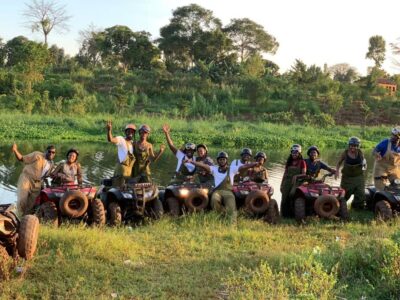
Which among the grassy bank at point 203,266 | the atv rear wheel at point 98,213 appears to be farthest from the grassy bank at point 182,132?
the grassy bank at point 203,266

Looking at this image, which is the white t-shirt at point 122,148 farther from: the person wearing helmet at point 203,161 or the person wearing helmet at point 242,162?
the person wearing helmet at point 242,162

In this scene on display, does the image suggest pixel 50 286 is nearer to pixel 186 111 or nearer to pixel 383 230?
pixel 383 230

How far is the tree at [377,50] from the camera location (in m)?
54.6

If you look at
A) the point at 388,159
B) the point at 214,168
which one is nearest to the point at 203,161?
the point at 214,168

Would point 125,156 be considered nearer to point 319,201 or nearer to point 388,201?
point 319,201

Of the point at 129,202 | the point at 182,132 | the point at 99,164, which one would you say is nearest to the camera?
the point at 129,202

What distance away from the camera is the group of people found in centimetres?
842

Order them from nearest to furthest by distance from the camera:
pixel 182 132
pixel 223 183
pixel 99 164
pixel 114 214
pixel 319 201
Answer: pixel 114 214
pixel 319 201
pixel 223 183
pixel 99 164
pixel 182 132

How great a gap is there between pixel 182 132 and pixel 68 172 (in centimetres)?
1830

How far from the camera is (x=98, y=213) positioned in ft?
25.6

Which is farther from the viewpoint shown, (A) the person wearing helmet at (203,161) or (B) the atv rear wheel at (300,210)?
(A) the person wearing helmet at (203,161)

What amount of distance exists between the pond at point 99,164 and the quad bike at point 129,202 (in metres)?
3.04

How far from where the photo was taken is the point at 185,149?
30.4 ft

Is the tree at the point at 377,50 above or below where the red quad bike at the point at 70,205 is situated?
above
